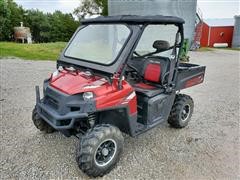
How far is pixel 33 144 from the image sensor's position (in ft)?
11.4

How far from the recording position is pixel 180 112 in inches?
155

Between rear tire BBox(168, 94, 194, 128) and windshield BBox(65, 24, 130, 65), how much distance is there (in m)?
1.61

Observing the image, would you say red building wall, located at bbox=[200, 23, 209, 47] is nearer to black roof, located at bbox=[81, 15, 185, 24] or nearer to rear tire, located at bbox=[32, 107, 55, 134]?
black roof, located at bbox=[81, 15, 185, 24]

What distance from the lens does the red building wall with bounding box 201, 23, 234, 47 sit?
91.6ft

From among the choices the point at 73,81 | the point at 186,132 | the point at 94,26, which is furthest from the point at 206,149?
the point at 94,26

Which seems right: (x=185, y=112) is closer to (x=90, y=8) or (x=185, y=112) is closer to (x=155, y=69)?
(x=155, y=69)

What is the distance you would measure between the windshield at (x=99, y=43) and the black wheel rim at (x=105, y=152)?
94cm

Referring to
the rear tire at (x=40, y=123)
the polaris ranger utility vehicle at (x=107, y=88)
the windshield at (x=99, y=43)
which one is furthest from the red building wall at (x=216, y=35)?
the rear tire at (x=40, y=123)

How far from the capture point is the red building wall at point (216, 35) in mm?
27931

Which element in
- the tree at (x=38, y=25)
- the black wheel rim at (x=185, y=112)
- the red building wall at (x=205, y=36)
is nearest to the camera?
the black wheel rim at (x=185, y=112)

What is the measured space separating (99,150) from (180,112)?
1.70 m

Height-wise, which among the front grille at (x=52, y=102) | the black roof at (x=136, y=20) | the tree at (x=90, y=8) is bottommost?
the front grille at (x=52, y=102)

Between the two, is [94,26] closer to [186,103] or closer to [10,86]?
[186,103]

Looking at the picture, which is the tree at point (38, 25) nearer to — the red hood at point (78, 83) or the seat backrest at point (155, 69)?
the seat backrest at point (155, 69)
